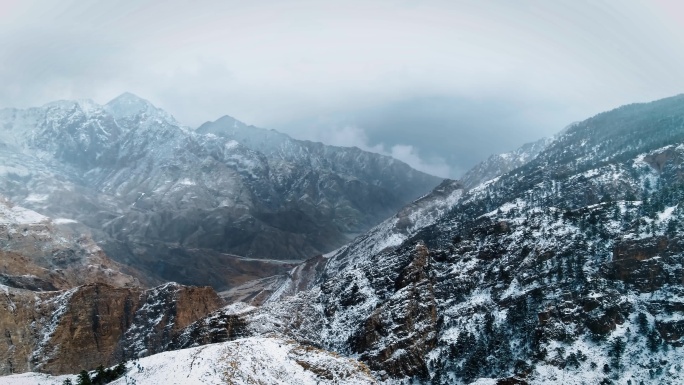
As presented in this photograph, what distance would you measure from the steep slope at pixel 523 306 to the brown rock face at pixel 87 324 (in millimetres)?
36873

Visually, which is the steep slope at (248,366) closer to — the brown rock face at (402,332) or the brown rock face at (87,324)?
the brown rock face at (402,332)

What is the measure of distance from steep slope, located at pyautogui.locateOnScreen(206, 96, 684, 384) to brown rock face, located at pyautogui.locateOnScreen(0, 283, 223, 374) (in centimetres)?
3687

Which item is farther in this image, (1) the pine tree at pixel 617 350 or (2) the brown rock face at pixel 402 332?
(2) the brown rock face at pixel 402 332

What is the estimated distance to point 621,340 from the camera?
105438 millimetres

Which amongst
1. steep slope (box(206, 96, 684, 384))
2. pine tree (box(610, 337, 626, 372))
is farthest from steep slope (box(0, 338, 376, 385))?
pine tree (box(610, 337, 626, 372))

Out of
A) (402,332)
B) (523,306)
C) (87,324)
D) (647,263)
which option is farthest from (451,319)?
(87,324)

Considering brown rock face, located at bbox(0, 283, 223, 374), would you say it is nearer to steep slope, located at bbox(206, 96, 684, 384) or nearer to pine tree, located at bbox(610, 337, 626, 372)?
steep slope, located at bbox(206, 96, 684, 384)

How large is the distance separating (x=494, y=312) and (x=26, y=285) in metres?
148

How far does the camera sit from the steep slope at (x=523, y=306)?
10462 cm

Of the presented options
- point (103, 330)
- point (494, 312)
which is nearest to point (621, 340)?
point (494, 312)

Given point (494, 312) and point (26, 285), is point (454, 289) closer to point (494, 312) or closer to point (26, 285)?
point (494, 312)

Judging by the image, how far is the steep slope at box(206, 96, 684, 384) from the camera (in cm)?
10462

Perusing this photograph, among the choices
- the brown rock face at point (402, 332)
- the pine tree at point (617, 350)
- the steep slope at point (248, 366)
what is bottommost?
the pine tree at point (617, 350)

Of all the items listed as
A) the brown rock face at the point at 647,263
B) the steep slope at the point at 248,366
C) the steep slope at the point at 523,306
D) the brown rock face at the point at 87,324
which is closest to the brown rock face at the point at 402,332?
the steep slope at the point at 523,306
